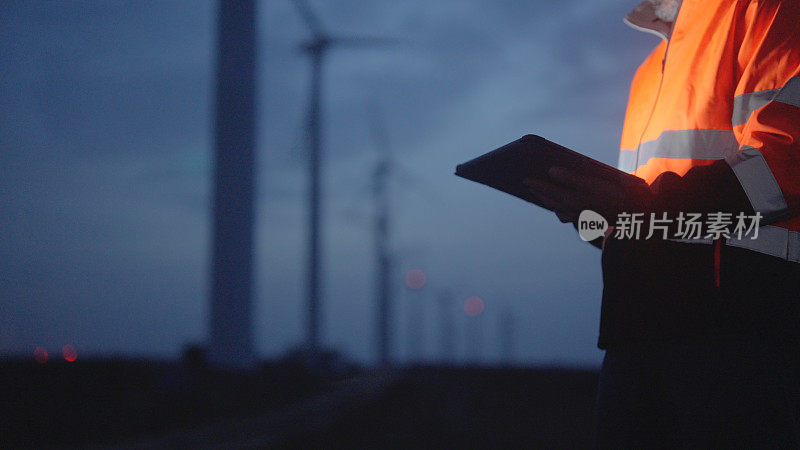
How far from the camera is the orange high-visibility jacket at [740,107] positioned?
155 cm

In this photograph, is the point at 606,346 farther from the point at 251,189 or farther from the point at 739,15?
the point at 251,189

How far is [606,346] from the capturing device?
Answer: 1828mm

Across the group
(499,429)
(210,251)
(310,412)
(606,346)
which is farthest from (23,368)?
(606,346)

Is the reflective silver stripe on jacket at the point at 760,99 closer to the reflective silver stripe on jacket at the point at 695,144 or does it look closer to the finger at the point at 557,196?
the reflective silver stripe on jacket at the point at 695,144

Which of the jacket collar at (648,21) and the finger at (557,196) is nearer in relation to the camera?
the finger at (557,196)

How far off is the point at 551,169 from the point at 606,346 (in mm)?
493

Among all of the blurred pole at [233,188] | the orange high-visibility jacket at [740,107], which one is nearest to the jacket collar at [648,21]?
the orange high-visibility jacket at [740,107]

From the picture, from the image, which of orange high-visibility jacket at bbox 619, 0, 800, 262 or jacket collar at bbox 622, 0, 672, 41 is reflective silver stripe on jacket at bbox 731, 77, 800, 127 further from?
jacket collar at bbox 622, 0, 672, 41

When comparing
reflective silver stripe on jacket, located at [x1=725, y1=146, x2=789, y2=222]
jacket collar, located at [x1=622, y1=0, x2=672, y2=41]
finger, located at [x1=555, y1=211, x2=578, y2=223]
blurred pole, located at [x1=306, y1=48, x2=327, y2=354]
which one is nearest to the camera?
reflective silver stripe on jacket, located at [x1=725, y1=146, x2=789, y2=222]

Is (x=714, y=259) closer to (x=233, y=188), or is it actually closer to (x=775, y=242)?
(x=775, y=242)

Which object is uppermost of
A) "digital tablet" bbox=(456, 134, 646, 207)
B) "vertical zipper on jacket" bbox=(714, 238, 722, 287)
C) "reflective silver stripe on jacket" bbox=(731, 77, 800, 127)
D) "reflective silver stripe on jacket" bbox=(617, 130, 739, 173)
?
"reflective silver stripe on jacket" bbox=(731, 77, 800, 127)

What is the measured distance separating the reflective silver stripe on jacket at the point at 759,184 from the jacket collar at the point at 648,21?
2.28 ft

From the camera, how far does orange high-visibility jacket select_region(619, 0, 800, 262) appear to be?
1546 mm

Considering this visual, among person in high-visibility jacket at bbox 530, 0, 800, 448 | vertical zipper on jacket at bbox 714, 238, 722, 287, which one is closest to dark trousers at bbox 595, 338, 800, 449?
person in high-visibility jacket at bbox 530, 0, 800, 448
